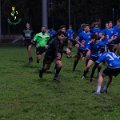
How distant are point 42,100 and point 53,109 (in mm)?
1439

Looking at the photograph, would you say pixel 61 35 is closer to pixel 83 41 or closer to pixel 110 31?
pixel 83 41

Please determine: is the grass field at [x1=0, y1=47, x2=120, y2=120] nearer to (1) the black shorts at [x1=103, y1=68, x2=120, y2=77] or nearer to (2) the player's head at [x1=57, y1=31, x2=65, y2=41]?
(1) the black shorts at [x1=103, y1=68, x2=120, y2=77]

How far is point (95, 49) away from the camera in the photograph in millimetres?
18141

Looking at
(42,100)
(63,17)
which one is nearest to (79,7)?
(63,17)

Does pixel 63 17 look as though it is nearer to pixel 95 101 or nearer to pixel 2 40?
pixel 2 40

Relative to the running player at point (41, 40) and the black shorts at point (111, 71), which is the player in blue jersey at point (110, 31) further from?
the black shorts at point (111, 71)

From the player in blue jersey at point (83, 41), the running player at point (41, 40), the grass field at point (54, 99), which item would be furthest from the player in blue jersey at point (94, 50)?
the running player at point (41, 40)

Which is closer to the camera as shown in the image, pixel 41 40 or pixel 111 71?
pixel 111 71

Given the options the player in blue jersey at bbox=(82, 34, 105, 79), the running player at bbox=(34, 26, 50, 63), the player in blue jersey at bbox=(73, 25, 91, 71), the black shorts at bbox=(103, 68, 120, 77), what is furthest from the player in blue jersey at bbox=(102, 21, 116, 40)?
the black shorts at bbox=(103, 68, 120, 77)

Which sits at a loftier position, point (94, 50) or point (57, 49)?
point (57, 49)

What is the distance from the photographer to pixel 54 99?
13.1 metres

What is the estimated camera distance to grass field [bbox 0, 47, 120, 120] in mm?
10789

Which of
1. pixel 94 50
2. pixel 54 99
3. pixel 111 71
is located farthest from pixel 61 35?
pixel 54 99

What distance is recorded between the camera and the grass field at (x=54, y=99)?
10789 millimetres
